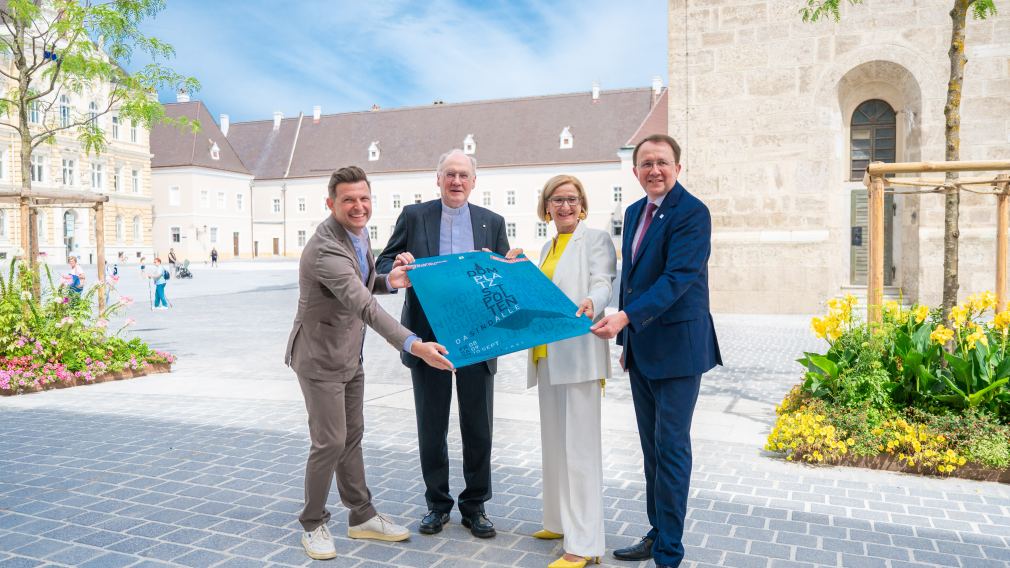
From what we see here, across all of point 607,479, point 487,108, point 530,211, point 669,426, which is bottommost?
point 607,479

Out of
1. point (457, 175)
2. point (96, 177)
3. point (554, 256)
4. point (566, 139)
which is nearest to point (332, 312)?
point (457, 175)

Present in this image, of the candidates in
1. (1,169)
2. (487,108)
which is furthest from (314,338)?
(487,108)

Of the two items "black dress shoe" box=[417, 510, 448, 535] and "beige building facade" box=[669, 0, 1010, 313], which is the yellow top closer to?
"black dress shoe" box=[417, 510, 448, 535]

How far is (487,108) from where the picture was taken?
7219 centimetres

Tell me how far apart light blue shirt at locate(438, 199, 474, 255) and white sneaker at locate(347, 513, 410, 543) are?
160 cm

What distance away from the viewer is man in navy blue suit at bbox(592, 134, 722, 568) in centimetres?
381

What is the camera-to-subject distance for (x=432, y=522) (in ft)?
15.0

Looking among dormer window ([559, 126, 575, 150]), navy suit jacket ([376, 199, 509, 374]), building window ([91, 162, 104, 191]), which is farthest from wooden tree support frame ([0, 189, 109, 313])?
dormer window ([559, 126, 575, 150])

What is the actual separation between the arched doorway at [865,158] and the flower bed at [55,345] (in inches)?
595

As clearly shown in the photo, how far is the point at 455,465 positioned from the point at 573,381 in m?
2.32

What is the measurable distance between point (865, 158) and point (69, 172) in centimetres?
5303

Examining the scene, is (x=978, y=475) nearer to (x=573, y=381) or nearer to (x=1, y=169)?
(x=573, y=381)

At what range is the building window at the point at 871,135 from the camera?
17.8m

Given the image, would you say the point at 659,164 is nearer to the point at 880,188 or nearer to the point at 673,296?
the point at 673,296
